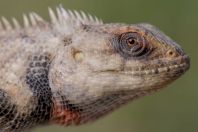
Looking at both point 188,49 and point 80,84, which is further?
point 188,49

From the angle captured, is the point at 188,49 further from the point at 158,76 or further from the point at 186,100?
the point at 158,76

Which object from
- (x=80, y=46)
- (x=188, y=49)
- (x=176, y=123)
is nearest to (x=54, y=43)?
(x=80, y=46)

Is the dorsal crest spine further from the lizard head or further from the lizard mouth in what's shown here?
the lizard mouth

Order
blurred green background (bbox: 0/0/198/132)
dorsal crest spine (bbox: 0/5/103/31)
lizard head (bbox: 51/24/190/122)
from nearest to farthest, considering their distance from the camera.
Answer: lizard head (bbox: 51/24/190/122) → dorsal crest spine (bbox: 0/5/103/31) → blurred green background (bbox: 0/0/198/132)

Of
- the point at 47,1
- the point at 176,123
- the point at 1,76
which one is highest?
the point at 47,1

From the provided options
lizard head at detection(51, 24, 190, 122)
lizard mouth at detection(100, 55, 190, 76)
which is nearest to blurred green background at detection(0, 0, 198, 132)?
lizard head at detection(51, 24, 190, 122)

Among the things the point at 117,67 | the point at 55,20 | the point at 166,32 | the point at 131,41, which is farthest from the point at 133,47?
the point at 166,32

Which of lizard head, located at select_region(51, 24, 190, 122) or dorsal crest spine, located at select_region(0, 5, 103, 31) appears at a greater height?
dorsal crest spine, located at select_region(0, 5, 103, 31)

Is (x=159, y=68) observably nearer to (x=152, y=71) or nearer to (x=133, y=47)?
(x=152, y=71)
